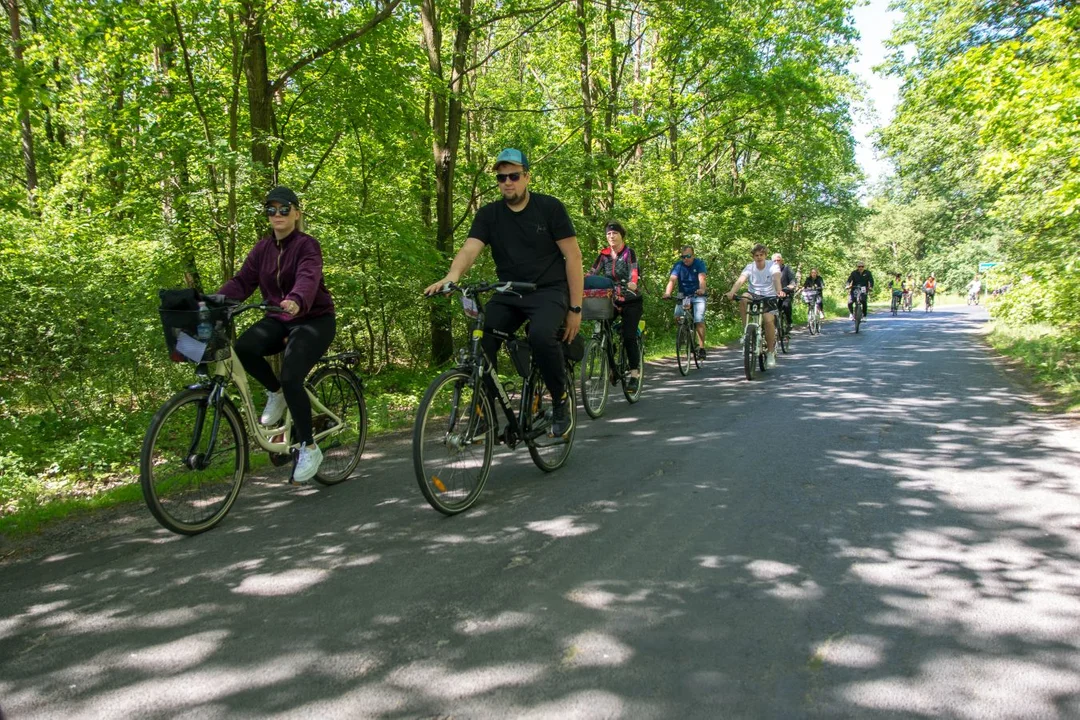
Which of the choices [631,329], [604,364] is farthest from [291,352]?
[631,329]

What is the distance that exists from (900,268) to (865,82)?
39627mm

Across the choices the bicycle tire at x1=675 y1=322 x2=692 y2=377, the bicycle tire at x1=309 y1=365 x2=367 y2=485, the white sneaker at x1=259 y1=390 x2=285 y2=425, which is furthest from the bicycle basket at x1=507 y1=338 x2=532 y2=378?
the bicycle tire at x1=675 y1=322 x2=692 y2=377

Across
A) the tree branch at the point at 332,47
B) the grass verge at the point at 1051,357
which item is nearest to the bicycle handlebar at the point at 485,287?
the tree branch at the point at 332,47

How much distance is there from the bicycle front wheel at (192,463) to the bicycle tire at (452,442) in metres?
1.28

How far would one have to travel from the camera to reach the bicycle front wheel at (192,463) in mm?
4086

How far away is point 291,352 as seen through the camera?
4820mm

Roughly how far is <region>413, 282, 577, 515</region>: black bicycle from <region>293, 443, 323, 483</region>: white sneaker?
947 millimetres

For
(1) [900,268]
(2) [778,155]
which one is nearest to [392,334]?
(2) [778,155]

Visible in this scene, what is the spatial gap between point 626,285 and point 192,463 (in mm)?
5896

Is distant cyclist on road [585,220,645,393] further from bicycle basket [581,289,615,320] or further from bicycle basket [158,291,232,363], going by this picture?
bicycle basket [158,291,232,363]

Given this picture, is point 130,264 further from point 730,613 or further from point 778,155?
point 778,155

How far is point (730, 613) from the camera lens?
3084 millimetres

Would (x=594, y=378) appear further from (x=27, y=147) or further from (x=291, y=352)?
(x=27, y=147)

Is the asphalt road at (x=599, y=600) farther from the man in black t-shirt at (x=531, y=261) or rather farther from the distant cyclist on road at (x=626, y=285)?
the distant cyclist on road at (x=626, y=285)
